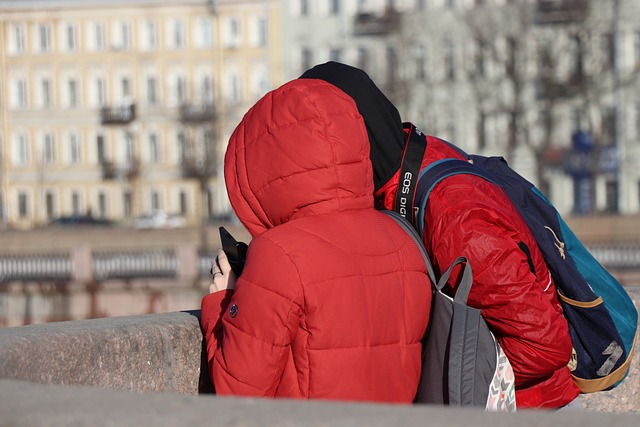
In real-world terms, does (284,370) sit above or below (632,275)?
above

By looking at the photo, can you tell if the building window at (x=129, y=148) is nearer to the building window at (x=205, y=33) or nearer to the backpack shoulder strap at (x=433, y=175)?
the building window at (x=205, y=33)

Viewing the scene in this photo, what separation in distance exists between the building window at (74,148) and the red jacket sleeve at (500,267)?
56.7 m

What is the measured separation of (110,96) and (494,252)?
56880 millimetres

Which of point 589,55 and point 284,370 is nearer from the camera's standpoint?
point 284,370

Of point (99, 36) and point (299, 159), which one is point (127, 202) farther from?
point (299, 159)

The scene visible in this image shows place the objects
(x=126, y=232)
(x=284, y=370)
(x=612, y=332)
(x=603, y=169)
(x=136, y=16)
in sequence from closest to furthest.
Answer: (x=284, y=370) < (x=612, y=332) < (x=126, y=232) < (x=603, y=169) < (x=136, y=16)

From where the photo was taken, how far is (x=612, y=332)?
2803mm

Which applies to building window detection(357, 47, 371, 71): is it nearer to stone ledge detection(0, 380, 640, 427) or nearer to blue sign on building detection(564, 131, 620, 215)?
blue sign on building detection(564, 131, 620, 215)

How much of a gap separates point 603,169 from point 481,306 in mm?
46403

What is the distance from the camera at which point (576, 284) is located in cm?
271

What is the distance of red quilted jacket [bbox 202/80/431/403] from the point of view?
236 centimetres

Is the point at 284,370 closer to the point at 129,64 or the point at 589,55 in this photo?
the point at 589,55

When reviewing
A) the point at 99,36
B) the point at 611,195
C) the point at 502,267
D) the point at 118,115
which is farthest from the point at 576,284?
the point at 99,36

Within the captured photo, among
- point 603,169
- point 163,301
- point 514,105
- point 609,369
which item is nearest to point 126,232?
point 163,301
